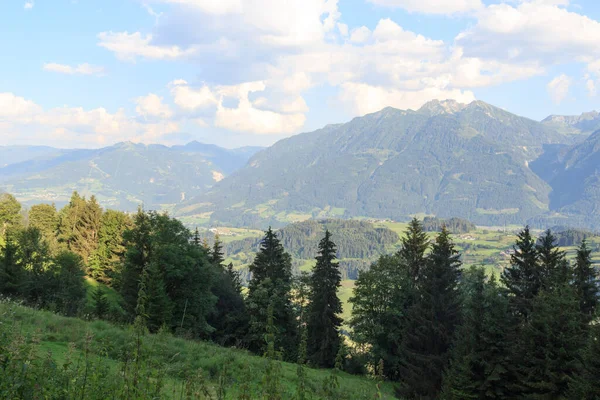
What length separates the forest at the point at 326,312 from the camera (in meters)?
6.18

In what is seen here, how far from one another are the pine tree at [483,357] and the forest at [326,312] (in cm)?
7

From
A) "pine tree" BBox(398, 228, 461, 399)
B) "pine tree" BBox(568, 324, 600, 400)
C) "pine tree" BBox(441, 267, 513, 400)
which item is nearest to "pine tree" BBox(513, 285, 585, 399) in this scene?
"pine tree" BBox(441, 267, 513, 400)

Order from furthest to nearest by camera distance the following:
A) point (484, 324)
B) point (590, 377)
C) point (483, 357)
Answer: point (484, 324) → point (483, 357) → point (590, 377)

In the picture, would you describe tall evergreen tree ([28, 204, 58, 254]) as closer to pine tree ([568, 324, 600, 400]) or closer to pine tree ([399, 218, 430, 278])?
pine tree ([399, 218, 430, 278])

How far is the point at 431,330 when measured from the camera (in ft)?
104

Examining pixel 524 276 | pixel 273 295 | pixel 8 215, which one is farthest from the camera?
pixel 8 215

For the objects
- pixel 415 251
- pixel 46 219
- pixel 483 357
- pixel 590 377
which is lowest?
pixel 483 357

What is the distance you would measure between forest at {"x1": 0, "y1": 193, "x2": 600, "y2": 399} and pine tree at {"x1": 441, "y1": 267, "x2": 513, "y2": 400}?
2.7 inches

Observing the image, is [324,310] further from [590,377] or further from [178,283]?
[590,377]

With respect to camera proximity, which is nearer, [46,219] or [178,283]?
[178,283]

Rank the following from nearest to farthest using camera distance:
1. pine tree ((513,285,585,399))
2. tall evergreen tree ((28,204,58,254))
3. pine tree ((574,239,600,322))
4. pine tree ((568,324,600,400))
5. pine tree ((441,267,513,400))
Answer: pine tree ((568,324,600,400))
pine tree ((513,285,585,399))
pine tree ((441,267,513,400))
pine tree ((574,239,600,322))
tall evergreen tree ((28,204,58,254))

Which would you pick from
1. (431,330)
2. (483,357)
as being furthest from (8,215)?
(483,357)

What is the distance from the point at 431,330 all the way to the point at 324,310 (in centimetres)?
1300

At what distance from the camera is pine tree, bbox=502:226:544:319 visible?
100.0 ft
